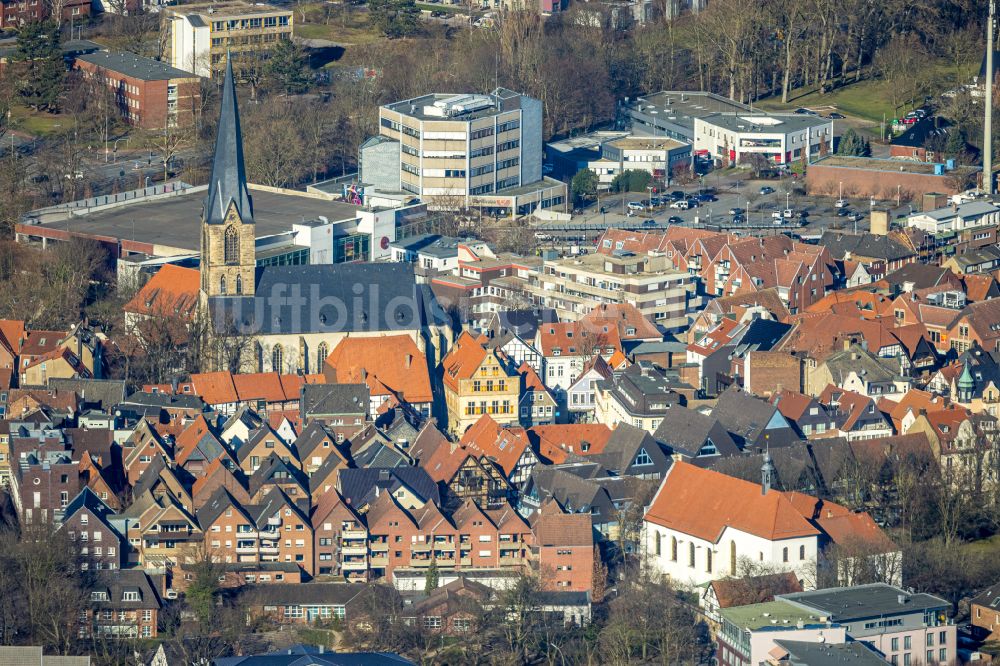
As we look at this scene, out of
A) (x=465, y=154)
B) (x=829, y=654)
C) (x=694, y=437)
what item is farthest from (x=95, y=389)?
(x=465, y=154)

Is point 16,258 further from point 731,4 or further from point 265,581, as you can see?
point 731,4

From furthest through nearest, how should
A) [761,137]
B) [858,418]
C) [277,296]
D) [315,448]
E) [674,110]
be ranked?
[674,110], [761,137], [277,296], [858,418], [315,448]

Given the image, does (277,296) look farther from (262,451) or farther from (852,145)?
(852,145)

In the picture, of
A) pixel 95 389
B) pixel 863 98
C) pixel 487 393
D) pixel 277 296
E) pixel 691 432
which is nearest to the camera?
pixel 691 432

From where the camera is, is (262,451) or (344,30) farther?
(344,30)

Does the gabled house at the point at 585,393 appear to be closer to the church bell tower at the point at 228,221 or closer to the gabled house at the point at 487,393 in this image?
the gabled house at the point at 487,393

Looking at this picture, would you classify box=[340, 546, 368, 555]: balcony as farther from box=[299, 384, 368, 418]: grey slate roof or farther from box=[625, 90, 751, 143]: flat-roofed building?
box=[625, 90, 751, 143]: flat-roofed building

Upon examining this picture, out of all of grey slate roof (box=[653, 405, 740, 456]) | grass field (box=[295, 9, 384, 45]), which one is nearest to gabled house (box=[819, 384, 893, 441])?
grey slate roof (box=[653, 405, 740, 456])
